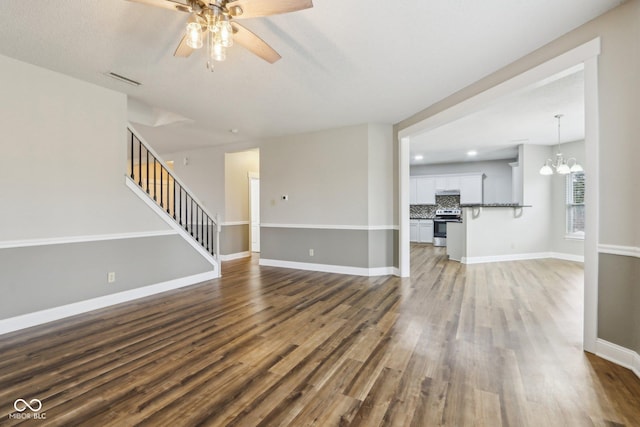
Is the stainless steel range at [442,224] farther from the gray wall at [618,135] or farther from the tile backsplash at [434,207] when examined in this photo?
the gray wall at [618,135]

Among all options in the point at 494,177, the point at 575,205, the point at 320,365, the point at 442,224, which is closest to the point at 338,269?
the point at 320,365

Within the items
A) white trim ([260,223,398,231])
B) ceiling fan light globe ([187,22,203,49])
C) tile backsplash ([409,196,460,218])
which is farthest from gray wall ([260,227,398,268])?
tile backsplash ([409,196,460,218])

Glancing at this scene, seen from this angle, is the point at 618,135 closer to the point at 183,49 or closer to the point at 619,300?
the point at 619,300

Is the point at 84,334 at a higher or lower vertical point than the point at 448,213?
lower

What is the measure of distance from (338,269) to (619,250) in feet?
12.1

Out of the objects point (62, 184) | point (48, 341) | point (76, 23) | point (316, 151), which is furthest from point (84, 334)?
point (316, 151)

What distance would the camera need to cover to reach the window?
6.15 metres

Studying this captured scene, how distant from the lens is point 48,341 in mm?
2500

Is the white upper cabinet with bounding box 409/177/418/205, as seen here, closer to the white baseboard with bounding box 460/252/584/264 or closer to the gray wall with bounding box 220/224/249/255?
the white baseboard with bounding box 460/252/584/264

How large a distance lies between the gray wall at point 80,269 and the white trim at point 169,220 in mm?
116

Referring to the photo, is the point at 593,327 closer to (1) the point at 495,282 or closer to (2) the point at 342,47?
(1) the point at 495,282

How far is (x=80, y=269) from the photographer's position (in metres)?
3.18

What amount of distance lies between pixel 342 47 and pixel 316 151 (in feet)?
9.18

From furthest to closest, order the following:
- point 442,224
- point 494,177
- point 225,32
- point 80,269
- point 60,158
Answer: point 442,224 → point 494,177 → point 80,269 → point 60,158 → point 225,32
